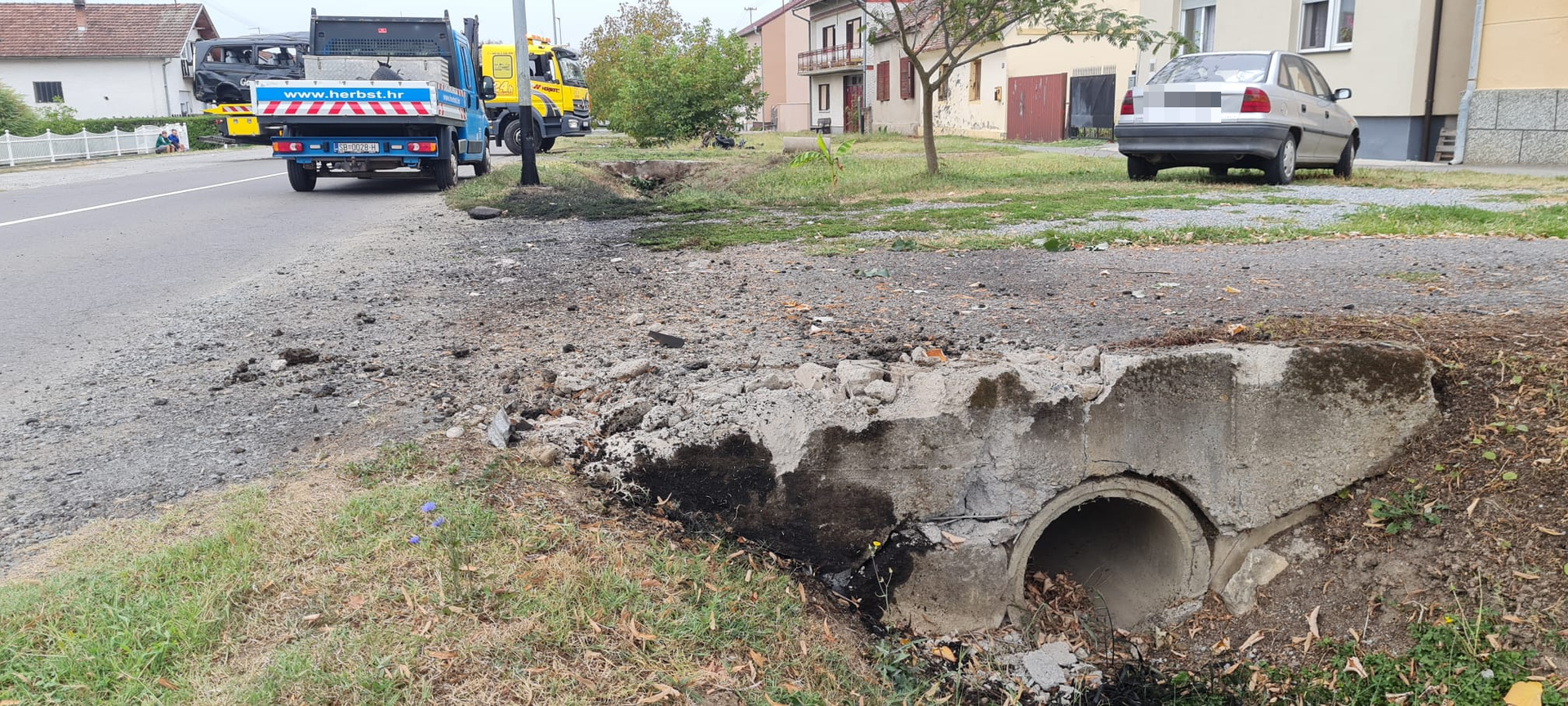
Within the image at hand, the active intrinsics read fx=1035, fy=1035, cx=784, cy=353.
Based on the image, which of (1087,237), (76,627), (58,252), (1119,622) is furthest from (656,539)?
(58,252)

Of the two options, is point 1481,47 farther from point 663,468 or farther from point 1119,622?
point 663,468

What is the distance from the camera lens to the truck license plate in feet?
46.2

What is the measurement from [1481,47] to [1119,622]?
46.8 feet

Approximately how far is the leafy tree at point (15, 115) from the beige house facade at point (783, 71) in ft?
104

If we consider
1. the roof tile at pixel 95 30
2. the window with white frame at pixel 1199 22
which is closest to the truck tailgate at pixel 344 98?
the window with white frame at pixel 1199 22

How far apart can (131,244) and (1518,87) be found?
57.0 ft

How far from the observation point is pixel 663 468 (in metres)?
3.97

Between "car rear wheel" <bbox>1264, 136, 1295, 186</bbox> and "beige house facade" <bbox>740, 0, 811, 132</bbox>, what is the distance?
4302 centimetres

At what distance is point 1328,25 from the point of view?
17000mm

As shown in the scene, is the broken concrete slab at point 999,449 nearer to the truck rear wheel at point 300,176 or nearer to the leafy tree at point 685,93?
the truck rear wheel at point 300,176

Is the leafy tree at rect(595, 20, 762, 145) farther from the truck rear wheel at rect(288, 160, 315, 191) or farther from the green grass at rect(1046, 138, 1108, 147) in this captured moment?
the truck rear wheel at rect(288, 160, 315, 191)

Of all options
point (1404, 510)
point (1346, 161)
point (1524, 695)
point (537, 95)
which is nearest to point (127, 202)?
point (537, 95)

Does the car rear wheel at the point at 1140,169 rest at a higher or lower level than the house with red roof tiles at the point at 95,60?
lower

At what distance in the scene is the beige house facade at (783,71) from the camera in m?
56.1
